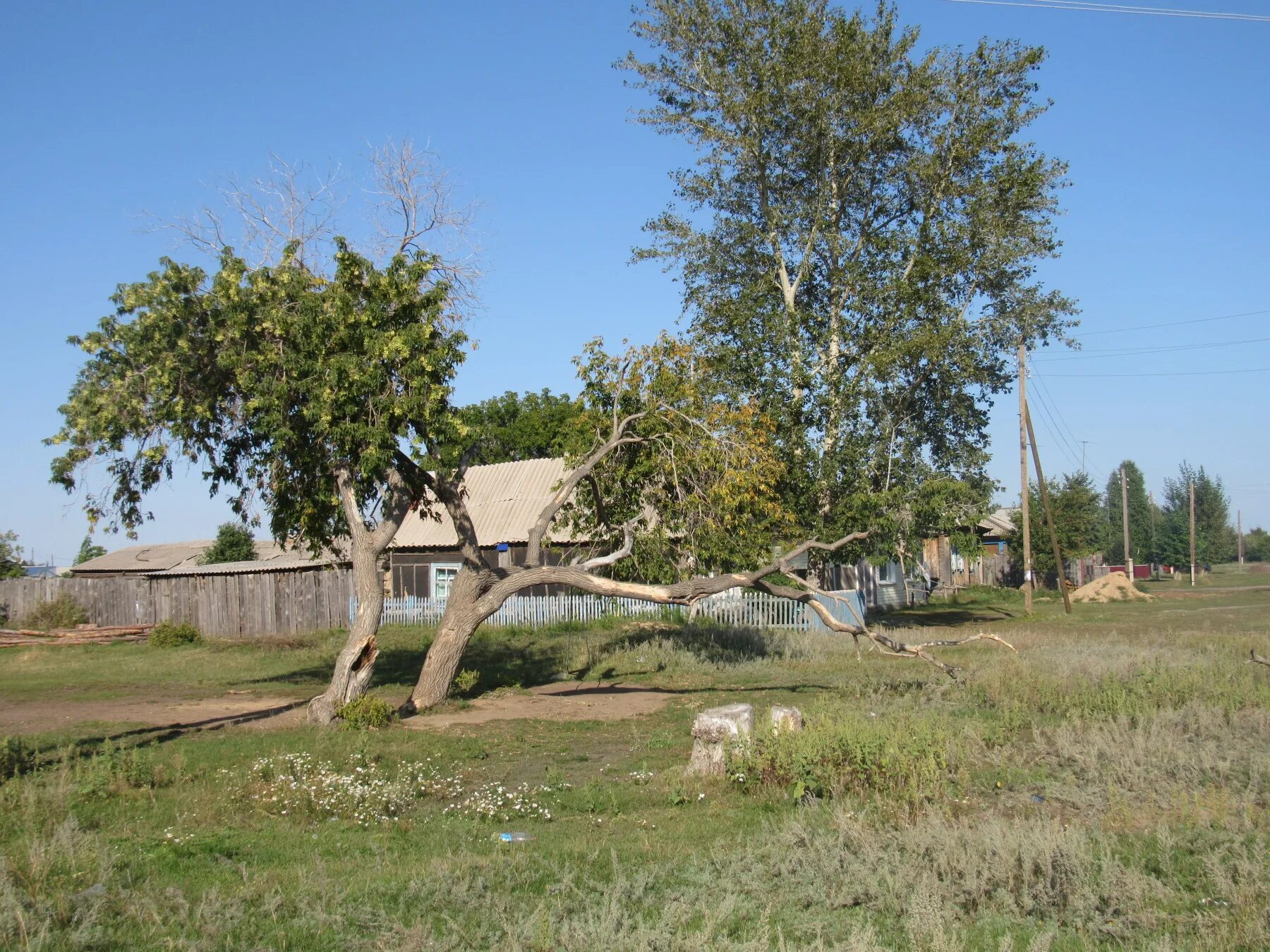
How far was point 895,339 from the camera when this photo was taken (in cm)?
2575

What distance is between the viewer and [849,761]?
9.22 metres

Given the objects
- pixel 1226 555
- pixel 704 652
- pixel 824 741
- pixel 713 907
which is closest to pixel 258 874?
pixel 713 907

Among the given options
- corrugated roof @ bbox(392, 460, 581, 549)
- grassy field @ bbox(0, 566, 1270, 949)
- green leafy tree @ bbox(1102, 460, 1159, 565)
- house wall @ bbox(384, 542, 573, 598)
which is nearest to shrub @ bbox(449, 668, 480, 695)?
grassy field @ bbox(0, 566, 1270, 949)

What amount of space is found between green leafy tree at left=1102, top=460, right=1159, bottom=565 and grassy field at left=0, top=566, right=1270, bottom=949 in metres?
65.3

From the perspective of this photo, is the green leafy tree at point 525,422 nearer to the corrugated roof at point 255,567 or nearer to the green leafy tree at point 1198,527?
the corrugated roof at point 255,567

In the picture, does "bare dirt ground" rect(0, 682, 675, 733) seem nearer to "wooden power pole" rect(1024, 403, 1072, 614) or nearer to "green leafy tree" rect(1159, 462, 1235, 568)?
"wooden power pole" rect(1024, 403, 1072, 614)

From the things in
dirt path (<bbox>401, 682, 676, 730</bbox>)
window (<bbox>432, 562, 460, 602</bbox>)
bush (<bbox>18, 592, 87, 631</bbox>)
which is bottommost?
dirt path (<bbox>401, 682, 676, 730</bbox>)

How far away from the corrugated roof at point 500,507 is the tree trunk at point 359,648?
14.4m

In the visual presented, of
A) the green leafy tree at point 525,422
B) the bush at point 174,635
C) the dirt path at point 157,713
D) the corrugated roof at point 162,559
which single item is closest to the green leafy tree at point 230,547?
the corrugated roof at point 162,559

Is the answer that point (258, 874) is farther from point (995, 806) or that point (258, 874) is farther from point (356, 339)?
point (356, 339)

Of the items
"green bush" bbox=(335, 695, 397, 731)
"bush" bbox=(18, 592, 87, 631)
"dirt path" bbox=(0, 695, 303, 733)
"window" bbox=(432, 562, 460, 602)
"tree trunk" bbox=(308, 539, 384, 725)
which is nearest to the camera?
"green bush" bbox=(335, 695, 397, 731)

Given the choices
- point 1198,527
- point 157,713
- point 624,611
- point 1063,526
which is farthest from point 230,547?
point 1198,527

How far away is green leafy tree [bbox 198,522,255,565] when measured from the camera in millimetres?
45000

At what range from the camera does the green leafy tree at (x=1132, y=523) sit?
85.9 metres
